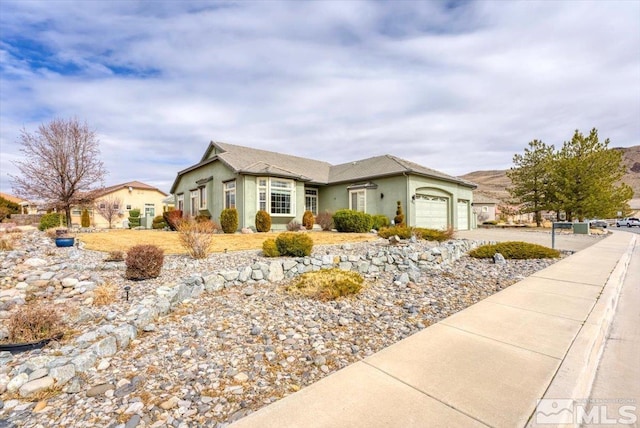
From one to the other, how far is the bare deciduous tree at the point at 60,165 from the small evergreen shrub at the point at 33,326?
20312 mm

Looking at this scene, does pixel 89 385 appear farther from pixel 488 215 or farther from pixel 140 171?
pixel 488 215

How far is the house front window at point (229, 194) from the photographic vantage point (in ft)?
59.1

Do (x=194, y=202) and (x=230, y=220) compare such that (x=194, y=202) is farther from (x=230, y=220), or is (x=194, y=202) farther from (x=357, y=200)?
(x=357, y=200)

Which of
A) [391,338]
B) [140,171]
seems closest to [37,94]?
[391,338]

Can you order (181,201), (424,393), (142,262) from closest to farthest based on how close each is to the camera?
(424,393) → (142,262) → (181,201)

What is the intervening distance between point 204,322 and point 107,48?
36.1 ft

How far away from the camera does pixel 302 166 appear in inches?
926

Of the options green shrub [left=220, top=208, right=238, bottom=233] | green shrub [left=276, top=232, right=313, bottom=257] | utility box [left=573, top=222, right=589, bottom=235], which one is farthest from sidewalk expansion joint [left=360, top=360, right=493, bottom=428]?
utility box [left=573, top=222, right=589, bottom=235]

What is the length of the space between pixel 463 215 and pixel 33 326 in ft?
84.3

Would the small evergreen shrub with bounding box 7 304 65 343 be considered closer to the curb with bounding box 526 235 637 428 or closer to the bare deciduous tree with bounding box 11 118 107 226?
the curb with bounding box 526 235 637 428

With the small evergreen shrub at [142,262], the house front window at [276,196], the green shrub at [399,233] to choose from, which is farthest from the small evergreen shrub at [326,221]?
the small evergreen shrub at [142,262]

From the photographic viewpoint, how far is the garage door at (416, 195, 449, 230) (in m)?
19.7

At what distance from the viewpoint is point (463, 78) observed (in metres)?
12.6

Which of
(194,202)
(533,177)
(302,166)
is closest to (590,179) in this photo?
(533,177)
